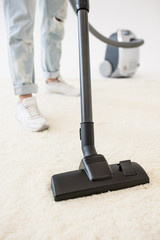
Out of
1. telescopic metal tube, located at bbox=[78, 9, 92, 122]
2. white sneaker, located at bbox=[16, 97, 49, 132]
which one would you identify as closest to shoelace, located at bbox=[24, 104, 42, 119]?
white sneaker, located at bbox=[16, 97, 49, 132]

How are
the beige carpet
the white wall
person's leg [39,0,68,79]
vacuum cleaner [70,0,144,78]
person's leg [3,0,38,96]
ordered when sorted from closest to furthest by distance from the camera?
the beige carpet
person's leg [3,0,38,96]
person's leg [39,0,68,79]
vacuum cleaner [70,0,144,78]
the white wall

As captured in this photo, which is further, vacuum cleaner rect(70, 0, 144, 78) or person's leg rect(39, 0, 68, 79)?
vacuum cleaner rect(70, 0, 144, 78)

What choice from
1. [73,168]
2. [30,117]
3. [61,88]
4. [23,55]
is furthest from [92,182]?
[61,88]

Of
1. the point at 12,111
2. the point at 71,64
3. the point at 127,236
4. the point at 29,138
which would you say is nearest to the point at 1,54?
the point at 71,64

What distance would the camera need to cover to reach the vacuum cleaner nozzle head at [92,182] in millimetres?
473

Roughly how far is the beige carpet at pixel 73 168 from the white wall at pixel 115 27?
147 centimetres

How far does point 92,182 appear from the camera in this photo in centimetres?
49

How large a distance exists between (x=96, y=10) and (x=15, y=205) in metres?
2.53

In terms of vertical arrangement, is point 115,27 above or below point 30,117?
above

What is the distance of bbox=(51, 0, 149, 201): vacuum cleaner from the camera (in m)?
0.48

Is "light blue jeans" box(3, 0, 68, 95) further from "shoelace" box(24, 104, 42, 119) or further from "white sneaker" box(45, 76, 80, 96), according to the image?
"white sneaker" box(45, 76, 80, 96)

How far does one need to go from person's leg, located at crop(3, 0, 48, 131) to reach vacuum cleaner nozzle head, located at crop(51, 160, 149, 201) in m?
0.39

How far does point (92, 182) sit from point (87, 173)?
24 mm

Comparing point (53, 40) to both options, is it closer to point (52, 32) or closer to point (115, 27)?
point (52, 32)
